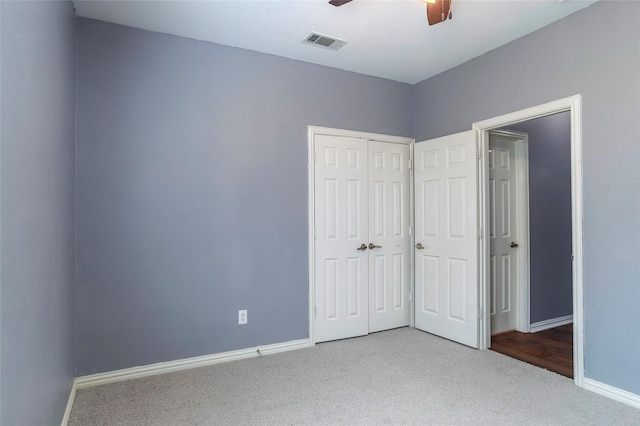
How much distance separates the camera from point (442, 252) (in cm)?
371

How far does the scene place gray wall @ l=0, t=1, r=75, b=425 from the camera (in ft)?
3.74

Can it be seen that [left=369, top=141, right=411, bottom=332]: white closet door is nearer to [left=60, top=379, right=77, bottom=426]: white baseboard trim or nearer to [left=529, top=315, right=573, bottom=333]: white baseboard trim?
[left=529, top=315, right=573, bottom=333]: white baseboard trim

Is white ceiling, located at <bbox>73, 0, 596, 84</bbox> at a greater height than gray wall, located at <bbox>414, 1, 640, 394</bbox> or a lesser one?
greater

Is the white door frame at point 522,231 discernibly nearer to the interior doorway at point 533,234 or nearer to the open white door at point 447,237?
the interior doorway at point 533,234

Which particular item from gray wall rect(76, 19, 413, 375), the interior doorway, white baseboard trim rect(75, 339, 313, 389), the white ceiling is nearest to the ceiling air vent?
the white ceiling

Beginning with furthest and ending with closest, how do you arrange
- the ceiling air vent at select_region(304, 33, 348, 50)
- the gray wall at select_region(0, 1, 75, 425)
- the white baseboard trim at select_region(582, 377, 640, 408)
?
1. the ceiling air vent at select_region(304, 33, 348, 50)
2. the white baseboard trim at select_region(582, 377, 640, 408)
3. the gray wall at select_region(0, 1, 75, 425)

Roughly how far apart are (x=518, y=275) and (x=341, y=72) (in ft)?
9.55

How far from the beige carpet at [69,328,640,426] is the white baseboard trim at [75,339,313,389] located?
0.07m

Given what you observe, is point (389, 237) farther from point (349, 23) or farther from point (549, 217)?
point (349, 23)

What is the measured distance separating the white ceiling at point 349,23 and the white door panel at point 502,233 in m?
1.17

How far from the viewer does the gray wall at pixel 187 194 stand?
2.72 metres

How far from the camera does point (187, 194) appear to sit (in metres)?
3.01

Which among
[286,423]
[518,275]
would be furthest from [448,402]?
[518,275]

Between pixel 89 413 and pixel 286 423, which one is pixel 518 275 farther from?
pixel 89 413
